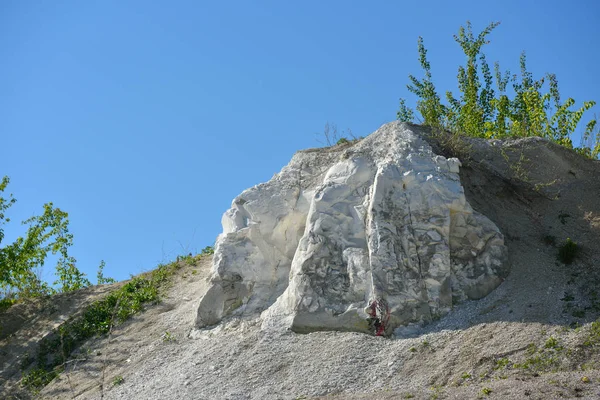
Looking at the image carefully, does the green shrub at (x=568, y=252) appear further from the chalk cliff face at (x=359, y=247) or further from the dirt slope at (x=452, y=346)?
the chalk cliff face at (x=359, y=247)

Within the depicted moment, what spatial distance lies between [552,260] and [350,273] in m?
3.66

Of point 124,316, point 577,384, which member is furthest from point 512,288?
point 124,316

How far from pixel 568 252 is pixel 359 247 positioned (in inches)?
145

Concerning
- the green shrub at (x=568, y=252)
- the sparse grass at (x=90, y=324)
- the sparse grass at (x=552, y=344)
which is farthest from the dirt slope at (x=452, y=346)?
the sparse grass at (x=90, y=324)

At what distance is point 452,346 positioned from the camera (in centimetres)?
1273

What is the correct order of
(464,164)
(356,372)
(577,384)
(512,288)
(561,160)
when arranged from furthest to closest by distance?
1. (561,160)
2. (464,164)
3. (512,288)
4. (356,372)
5. (577,384)

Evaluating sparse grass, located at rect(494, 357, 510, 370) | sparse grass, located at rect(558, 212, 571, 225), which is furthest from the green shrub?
sparse grass, located at rect(494, 357, 510, 370)

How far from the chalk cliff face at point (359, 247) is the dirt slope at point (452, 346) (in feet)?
1.24

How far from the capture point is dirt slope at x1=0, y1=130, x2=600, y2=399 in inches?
464

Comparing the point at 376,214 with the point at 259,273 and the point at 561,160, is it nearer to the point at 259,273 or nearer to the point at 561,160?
the point at 259,273

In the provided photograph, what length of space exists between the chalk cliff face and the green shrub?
1046 millimetres

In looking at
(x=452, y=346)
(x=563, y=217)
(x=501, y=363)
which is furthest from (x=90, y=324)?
(x=563, y=217)

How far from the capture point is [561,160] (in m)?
18.1

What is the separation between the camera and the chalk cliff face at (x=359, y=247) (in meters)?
13.8
